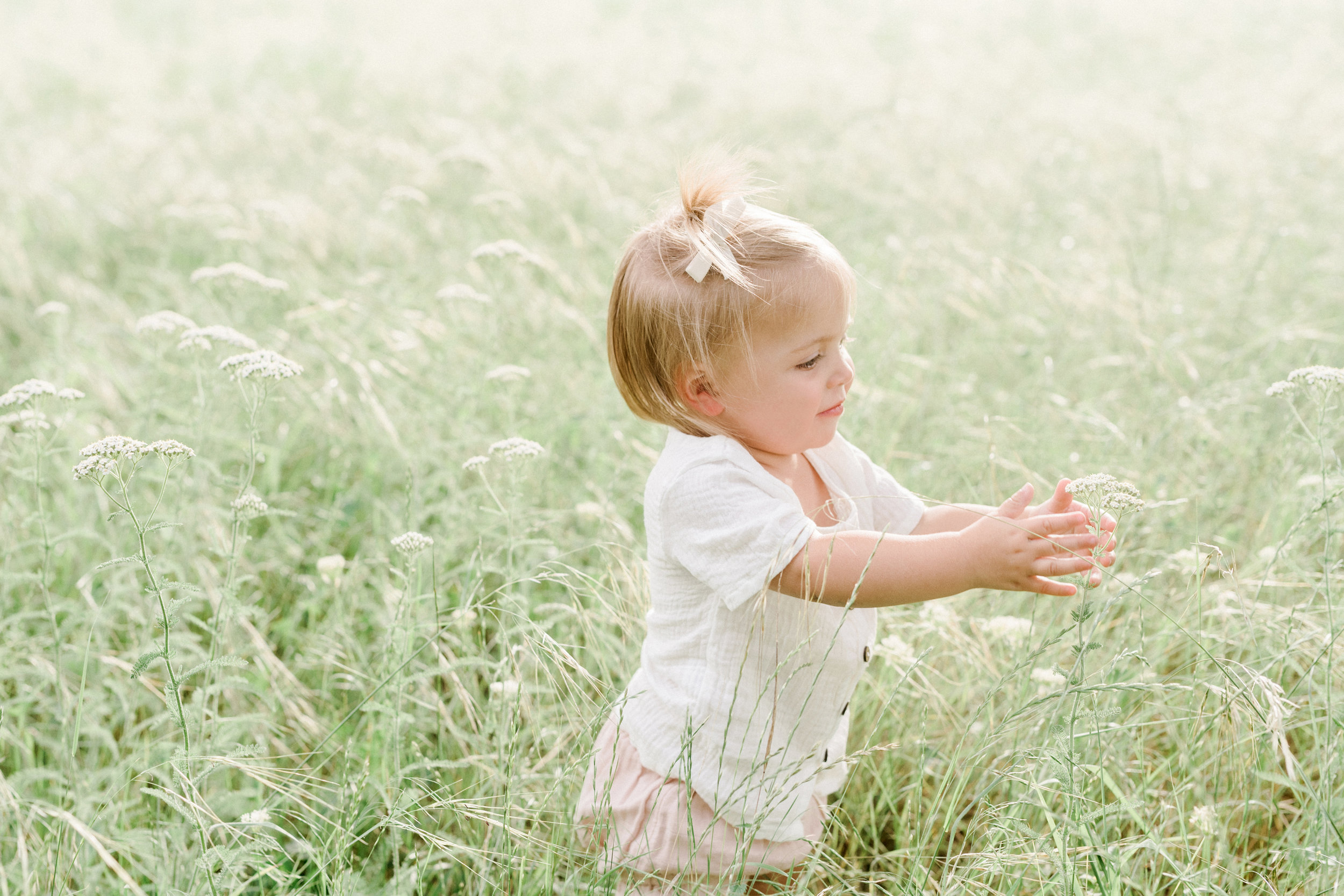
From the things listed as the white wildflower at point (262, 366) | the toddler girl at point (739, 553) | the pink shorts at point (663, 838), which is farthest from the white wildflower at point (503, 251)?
the pink shorts at point (663, 838)

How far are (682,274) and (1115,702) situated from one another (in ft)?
3.59

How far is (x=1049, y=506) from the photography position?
1699mm

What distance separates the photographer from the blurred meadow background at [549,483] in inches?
73.1

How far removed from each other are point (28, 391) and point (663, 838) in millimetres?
1429

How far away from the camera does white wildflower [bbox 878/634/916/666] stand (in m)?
2.24

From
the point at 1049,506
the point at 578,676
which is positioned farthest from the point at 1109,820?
the point at 578,676

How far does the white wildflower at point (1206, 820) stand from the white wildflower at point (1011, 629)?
0.44 m

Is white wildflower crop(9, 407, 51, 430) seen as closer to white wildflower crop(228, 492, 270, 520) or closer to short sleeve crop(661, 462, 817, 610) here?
white wildflower crop(228, 492, 270, 520)

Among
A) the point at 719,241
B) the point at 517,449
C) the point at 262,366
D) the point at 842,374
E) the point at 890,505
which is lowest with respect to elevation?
the point at 890,505

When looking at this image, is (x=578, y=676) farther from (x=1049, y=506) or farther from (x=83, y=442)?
(x=83, y=442)

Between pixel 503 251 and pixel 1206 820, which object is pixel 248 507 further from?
pixel 1206 820

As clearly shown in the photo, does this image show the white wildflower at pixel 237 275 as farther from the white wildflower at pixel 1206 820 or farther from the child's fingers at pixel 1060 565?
the white wildflower at pixel 1206 820

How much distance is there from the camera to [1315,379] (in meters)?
1.77

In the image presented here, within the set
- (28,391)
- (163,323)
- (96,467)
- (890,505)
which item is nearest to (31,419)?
(28,391)
